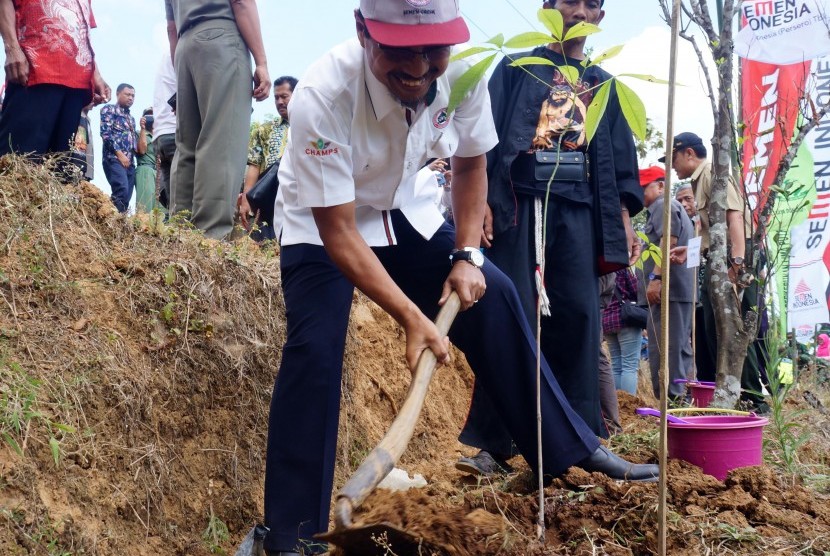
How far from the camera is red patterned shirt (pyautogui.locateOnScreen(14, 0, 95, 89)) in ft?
12.3

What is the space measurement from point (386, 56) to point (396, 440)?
3.40 feet

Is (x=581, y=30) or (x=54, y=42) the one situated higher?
(x=54, y=42)

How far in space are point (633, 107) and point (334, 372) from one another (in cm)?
123

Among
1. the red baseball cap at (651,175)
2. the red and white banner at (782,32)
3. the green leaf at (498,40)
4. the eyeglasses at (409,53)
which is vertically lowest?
the red baseball cap at (651,175)

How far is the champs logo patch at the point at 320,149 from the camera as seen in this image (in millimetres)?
2246

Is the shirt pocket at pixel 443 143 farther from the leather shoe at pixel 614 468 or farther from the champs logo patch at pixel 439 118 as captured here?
the leather shoe at pixel 614 468

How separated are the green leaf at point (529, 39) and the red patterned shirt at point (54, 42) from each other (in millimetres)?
2797

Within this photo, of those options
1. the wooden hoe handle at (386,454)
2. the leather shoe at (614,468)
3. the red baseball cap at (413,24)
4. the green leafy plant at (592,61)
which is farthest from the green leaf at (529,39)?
the leather shoe at (614,468)

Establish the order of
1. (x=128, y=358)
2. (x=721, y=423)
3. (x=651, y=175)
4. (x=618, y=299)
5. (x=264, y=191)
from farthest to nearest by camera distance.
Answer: (x=651, y=175) < (x=618, y=299) < (x=264, y=191) < (x=128, y=358) < (x=721, y=423)

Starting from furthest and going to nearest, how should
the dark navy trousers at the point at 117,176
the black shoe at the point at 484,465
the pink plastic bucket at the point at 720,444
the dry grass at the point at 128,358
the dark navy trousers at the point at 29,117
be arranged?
the dark navy trousers at the point at 117,176 → the dark navy trousers at the point at 29,117 → the black shoe at the point at 484,465 → the pink plastic bucket at the point at 720,444 → the dry grass at the point at 128,358

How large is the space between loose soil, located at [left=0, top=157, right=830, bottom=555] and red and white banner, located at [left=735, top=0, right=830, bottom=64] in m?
4.29

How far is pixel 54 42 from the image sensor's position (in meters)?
3.80

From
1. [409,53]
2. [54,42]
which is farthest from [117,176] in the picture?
[409,53]

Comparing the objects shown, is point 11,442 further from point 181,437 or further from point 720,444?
point 720,444
